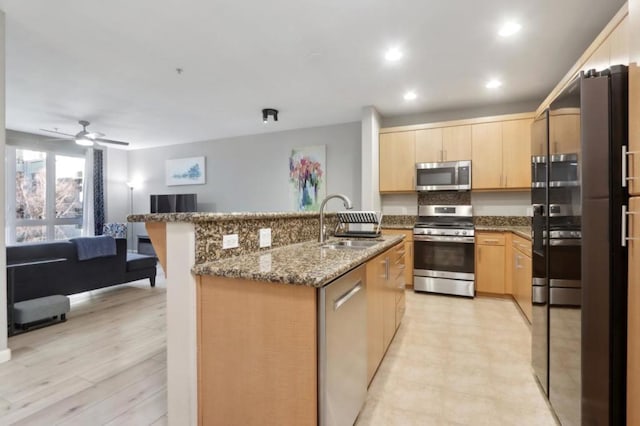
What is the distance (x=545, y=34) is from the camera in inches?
99.1

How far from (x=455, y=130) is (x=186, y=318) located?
158 inches

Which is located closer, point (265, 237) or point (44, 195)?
point (265, 237)

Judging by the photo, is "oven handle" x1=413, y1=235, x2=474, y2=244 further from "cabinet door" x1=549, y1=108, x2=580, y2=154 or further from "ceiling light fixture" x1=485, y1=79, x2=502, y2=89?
"cabinet door" x1=549, y1=108, x2=580, y2=154

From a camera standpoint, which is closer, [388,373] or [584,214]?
[584,214]

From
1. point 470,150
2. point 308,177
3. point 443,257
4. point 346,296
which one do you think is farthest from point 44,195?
point 470,150

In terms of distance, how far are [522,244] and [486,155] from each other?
1349mm

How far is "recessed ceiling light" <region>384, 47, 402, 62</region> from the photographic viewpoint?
110 inches

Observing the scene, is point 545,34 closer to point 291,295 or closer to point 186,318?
point 291,295

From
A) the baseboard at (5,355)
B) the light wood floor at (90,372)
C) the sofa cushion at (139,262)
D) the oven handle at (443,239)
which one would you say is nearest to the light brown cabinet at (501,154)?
the oven handle at (443,239)

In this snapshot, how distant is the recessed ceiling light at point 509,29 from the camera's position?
238 centimetres

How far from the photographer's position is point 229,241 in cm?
155

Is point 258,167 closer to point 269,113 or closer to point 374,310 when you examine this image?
point 269,113

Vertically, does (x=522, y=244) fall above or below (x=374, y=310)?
above

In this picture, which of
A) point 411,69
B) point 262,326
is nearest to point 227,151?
point 411,69
